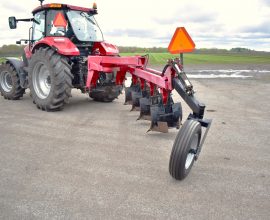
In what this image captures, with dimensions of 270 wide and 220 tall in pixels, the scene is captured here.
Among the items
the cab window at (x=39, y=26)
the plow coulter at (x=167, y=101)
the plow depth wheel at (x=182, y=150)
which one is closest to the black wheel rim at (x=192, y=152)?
the plow coulter at (x=167, y=101)

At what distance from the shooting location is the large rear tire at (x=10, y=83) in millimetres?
8773

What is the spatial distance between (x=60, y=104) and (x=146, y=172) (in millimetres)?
3817

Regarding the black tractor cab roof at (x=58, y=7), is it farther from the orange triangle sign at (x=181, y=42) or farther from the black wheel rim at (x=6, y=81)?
the orange triangle sign at (x=181, y=42)

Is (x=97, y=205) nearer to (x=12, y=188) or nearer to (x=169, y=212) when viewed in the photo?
(x=169, y=212)

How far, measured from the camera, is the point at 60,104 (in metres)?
7.27

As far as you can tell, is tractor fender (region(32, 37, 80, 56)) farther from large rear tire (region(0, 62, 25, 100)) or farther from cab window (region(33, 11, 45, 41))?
large rear tire (region(0, 62, 25, 100))

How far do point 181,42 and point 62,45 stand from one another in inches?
153

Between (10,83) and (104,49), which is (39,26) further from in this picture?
(10,83)

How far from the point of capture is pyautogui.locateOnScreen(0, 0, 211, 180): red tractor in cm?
540

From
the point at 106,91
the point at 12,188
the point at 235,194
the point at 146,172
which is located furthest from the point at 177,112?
the point at 106,91

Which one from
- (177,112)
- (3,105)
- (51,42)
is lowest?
(3,105)

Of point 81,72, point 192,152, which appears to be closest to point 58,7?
point 81,72

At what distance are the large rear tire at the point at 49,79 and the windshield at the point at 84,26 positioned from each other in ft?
2.90

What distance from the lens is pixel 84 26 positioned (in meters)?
8.00
